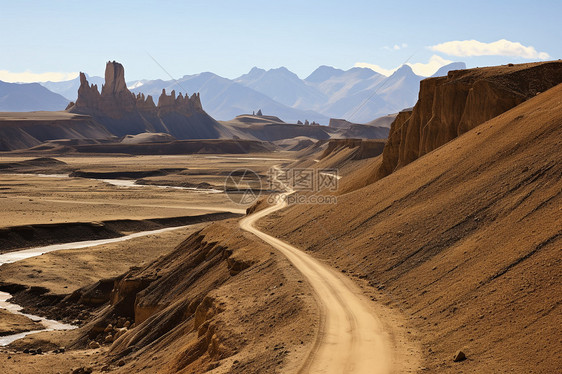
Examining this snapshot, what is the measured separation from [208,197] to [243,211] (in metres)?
13.2

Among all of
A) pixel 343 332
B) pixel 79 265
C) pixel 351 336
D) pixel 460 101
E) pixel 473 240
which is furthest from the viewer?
pixel 79 265

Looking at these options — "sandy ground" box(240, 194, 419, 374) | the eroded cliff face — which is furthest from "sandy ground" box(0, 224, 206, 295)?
"sandy ground" box(240, 194, 419, 374)

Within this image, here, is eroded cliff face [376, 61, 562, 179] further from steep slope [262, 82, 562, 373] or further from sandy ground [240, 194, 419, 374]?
sandy ground [240, 194, 419, 374]

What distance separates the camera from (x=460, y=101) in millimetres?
35188

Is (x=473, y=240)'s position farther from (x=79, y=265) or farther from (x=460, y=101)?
(x=79, y=265)

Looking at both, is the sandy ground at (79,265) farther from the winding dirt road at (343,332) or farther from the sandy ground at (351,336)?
the sandy ground at (351,336)

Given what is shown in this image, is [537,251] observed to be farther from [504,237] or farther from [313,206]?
[313,206]

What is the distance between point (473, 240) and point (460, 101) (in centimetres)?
1667

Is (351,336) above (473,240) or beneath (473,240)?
beneath

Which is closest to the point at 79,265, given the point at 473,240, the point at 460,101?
the point at 460,101

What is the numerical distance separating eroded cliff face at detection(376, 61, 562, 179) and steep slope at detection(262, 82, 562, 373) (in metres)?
3.40

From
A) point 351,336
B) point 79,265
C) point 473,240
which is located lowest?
point 79,265

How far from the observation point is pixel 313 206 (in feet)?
116

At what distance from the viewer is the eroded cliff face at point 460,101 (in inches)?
1277
